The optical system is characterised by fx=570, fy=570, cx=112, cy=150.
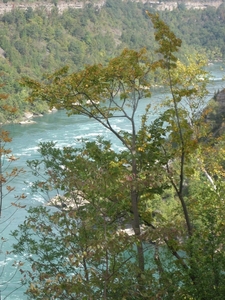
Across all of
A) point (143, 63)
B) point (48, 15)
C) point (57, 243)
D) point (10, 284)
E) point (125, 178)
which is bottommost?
point (10, 284)

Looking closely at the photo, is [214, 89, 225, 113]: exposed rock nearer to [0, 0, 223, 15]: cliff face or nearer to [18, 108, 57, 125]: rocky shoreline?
[18, 108, 57, 125]: rocky shoreline

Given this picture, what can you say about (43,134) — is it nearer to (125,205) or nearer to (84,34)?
(125,205)

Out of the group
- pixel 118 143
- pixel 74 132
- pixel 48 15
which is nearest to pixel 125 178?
pixel 118 143

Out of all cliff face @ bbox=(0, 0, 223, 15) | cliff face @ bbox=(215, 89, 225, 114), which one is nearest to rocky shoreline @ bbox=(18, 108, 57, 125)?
cliff face @ bbox=(215, 89, 225, 114)

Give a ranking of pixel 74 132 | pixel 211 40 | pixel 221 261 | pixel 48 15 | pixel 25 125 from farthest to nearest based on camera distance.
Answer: pixel 211 40, pixel 48 15, pixel 25 125, pixel 74 132, pixel 221 261

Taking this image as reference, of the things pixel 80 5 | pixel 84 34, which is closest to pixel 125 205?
pixel 84 34

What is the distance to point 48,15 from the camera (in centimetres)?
6288

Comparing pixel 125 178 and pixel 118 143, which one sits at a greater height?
pixel 125 178

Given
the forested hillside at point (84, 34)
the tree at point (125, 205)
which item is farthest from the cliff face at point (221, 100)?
the forested hillside at point (84, 34)

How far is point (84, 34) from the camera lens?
202 feet

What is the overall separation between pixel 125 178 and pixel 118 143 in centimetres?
1593

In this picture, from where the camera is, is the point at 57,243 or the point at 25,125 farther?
the point at 25,125

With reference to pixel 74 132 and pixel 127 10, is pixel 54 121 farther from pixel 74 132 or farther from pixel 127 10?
pixel 127 10

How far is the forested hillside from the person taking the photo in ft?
162
